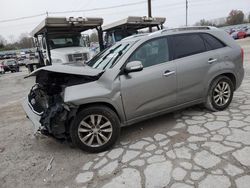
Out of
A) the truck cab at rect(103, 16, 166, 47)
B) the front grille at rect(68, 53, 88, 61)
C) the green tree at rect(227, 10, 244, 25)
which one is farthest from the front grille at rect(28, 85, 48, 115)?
the green tree at rect(227, 10, 244, 25)

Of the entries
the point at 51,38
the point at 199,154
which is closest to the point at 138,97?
the point at 199,154

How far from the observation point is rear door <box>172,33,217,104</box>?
13.7ft

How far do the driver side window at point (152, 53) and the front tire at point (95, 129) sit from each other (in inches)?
41.6

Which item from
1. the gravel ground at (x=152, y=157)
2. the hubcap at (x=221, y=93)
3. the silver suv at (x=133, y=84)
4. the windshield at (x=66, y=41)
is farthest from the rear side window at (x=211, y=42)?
the windshield at (x=66, y=41)

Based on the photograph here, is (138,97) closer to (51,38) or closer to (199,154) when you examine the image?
(199,154)

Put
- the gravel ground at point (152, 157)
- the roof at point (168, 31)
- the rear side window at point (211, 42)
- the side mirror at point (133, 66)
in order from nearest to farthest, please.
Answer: the gravel ground at point (152, 157), the side mirror at point (133, 66), the roof at point (168, 31), the rear side window at point (211, 42)

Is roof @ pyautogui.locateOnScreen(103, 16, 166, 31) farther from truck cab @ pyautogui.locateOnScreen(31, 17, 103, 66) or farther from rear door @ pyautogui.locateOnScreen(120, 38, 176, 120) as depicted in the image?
rear door @ pyautogui.locateOnScreen(120, 38, 176, 120)

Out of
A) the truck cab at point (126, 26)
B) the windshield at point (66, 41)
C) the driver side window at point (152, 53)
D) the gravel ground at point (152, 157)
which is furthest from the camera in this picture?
the truck cab at point (126, 26)

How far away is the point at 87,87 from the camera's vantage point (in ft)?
11.7

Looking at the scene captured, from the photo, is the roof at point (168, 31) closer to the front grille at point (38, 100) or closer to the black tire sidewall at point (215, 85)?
the black tire sidewall at point (215, 85)

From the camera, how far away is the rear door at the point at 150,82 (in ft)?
12.2

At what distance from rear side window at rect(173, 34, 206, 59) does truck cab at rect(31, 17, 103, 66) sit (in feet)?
25.3

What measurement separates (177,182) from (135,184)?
19.7 inches

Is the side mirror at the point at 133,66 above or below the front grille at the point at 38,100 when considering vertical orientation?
above
